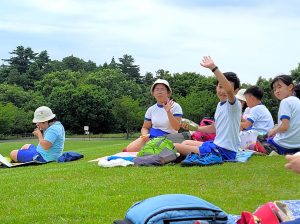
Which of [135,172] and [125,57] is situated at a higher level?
[125,57]

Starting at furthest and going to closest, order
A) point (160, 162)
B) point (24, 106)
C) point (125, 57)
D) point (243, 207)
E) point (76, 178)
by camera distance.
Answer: point (125, 57) < point (24, 106) < point (160, 162) < point (76, 178) < point (243, 207)

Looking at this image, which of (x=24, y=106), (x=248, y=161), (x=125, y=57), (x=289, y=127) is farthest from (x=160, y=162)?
(x=125, y=57)

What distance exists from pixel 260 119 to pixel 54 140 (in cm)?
488

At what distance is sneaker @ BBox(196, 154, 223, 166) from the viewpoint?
791cm

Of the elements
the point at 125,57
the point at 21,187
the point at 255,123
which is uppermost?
the point at 125,57

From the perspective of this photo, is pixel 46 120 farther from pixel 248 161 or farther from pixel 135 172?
pixel 248 161

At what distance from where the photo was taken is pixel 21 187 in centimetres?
658

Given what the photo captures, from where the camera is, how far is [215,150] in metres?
8.16

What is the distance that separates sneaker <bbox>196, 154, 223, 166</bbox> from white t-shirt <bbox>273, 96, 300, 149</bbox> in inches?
63.1

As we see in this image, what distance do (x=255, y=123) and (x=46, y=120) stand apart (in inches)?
195

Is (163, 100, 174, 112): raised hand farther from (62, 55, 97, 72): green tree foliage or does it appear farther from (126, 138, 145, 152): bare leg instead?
(62, 55, 97, 72): green tree foliage

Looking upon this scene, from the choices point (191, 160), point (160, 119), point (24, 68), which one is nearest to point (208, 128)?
point (191, 160)

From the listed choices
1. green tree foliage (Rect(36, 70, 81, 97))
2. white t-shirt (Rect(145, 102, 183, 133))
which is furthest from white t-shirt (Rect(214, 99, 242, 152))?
green tree foliage (Rect(36, 70, 81, 97))

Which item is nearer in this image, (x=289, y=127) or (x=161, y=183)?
(x=161, y=183)
